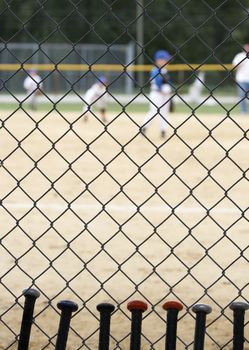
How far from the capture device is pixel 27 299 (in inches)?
165

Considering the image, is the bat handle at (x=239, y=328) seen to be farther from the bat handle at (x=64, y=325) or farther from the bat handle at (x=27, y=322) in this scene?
the bat handle at (x=27, y=322)

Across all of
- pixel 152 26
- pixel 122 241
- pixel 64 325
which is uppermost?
pixel 152 26

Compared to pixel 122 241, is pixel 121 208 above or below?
above

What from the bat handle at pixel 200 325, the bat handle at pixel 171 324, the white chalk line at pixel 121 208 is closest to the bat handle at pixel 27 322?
the bat handle at pixel 171 324

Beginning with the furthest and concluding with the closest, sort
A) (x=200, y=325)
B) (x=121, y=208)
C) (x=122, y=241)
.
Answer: (x=121, y=208), (x=122, y=241), (x=200, y=325)


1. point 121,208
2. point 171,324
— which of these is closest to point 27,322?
point 171,324

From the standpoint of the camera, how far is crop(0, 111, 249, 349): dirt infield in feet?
17.0

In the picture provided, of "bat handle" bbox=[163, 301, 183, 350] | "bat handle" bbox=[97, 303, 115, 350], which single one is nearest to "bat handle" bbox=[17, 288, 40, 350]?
"bat handle" bbox=[97, 303, 115, 350]

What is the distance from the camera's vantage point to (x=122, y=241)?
7.71m

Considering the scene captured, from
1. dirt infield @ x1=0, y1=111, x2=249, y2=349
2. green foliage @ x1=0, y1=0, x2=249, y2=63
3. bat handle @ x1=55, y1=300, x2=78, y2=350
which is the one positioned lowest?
bat handle @ x1=55, y1=300, x2=78, y2=350

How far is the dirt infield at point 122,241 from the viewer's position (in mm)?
5195

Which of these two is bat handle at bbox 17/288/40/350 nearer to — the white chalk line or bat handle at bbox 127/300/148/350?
bat handle at bbox 127/300/148/350

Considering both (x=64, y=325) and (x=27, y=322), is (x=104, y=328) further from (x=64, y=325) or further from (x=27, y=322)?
(x=27, y=322)

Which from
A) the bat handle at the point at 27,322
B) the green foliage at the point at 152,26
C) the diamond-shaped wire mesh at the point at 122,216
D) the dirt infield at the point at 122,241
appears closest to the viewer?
the bat handle at the point at 27,322
